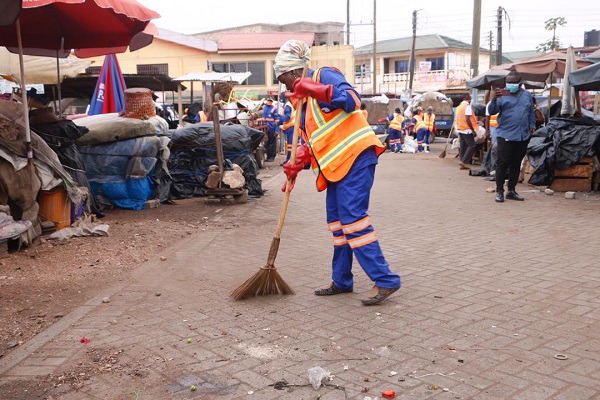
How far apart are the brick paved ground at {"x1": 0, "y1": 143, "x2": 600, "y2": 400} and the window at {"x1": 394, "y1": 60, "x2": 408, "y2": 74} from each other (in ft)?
147

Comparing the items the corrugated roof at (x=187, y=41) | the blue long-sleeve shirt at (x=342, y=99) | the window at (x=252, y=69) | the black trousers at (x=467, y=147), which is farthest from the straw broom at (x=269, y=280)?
the window at (x=252, y=69)

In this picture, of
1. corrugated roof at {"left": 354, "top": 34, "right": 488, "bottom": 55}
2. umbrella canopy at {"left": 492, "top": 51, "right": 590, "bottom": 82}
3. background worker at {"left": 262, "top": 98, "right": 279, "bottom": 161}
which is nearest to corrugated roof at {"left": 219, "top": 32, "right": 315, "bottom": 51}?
corrugated roof at {"left": 354, "top": 34, "right": 488, "bottom": 55}

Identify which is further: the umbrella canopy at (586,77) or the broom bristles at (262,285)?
the umbrella canopy at (586,77)

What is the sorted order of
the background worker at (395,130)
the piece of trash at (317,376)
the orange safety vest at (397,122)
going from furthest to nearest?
the background worker at (395,130), the orange safety vest at (397,122), the piece of trash at (317,376)

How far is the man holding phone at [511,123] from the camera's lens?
29.0ft

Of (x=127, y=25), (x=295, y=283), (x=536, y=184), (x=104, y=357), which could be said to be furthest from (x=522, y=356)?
(x=536, y=184)

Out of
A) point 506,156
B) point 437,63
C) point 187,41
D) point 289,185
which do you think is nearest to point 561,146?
point 506,156

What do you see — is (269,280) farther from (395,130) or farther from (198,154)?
(395,130)

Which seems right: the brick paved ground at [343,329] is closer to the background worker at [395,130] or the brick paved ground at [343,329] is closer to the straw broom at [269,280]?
the straw broom at [269,280]

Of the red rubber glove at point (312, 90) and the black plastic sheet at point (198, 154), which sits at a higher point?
the red rubber glove at point (312, 90)

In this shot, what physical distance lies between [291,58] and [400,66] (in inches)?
1884

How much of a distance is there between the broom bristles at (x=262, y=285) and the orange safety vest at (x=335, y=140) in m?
0.75

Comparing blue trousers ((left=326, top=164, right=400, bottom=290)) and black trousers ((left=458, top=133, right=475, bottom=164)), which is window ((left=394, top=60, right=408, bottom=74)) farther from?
blue trousers ((left=326, top=164, right=400, bottom=290))

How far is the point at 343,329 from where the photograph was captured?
3805mm
